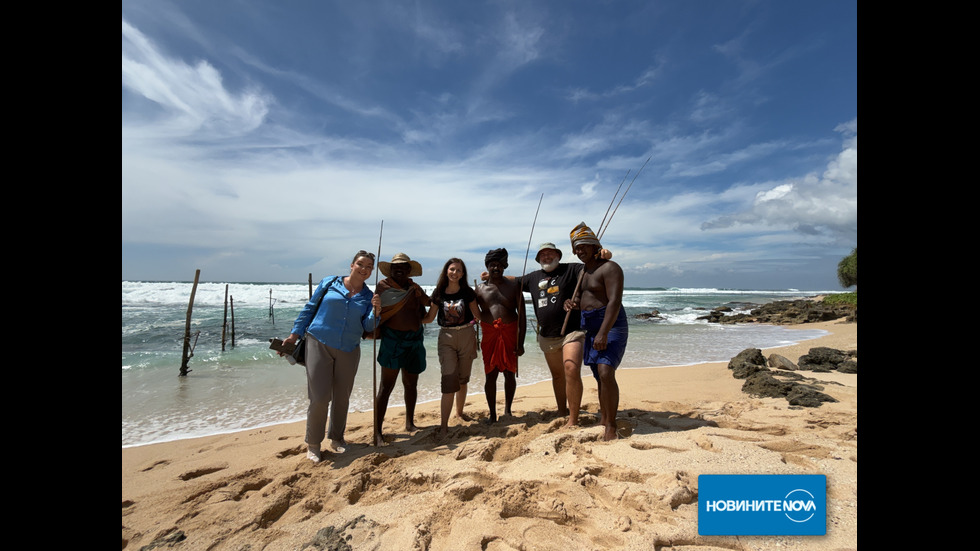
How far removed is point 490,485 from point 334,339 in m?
1.94

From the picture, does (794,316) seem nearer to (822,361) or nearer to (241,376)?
(822,361)

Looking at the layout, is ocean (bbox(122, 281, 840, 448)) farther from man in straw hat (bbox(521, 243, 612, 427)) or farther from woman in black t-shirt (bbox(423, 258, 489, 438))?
man in straw hat (bbox(521, 243, 612, 427))

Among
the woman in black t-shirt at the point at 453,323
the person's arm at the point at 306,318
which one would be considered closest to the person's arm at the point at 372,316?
the person's arm at the point at 306,318

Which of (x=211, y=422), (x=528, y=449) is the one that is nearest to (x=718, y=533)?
(x=528, y=449)

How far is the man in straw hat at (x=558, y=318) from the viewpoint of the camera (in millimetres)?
4070

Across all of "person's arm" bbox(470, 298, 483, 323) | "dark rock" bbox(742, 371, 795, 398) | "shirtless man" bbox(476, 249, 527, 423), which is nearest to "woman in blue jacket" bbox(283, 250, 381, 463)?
"person's arm" bbox(470, 298, 483, 323)

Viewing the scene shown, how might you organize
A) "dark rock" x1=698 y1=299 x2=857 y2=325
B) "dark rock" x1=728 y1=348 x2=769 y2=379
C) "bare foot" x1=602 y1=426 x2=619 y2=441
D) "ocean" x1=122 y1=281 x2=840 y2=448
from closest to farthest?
"bare foot" x1=602 y1=426 x2=619 y2=441, "ocean" x1=122 y1=281 x2=840 y2=448, "dark rock" x1=728 y1=348 x2=769 y2=379, "dark rock" x1=698 y1=299 x2=857 y2=325

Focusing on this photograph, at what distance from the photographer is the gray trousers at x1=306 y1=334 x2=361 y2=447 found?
3.56 metres

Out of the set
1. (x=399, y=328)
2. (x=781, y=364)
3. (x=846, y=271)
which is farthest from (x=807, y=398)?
(x=846, y=271)

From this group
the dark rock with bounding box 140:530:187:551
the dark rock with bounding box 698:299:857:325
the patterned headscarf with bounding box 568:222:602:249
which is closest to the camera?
the dark rock with bounding box 140:530:187:551

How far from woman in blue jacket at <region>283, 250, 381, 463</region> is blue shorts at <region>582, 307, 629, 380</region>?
2196mm

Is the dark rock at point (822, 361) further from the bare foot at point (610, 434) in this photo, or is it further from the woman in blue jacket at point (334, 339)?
the woman in blue jacket at point (334, 339)
